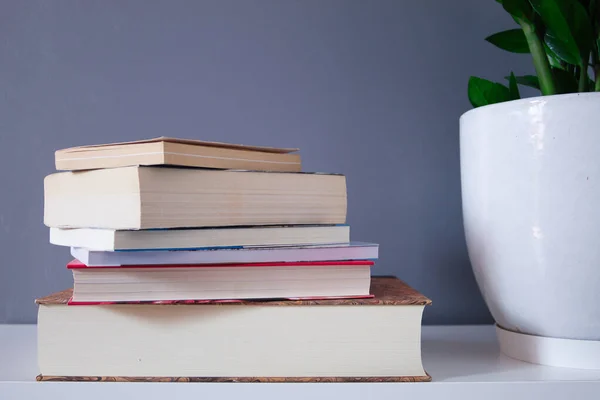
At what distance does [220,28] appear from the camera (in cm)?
87

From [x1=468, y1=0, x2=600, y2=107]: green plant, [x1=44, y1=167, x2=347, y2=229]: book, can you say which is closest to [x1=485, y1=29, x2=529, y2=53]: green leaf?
[x1=468, y1=0, x2=600, y2=107]: green plant

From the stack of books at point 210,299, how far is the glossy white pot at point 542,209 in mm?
131

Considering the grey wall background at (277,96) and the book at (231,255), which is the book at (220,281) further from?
the grey wall background at (277,96)

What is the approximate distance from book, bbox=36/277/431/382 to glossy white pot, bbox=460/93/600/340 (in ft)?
0.42

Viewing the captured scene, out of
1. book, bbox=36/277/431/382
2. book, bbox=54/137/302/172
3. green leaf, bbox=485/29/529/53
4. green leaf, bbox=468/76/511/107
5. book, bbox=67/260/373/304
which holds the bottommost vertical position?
book, bbox=36/277/431/382

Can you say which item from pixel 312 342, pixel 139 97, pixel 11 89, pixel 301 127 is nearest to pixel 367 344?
pixel 312 342

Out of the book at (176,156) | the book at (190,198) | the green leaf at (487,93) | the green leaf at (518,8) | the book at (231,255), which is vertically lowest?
the book at (231,255)

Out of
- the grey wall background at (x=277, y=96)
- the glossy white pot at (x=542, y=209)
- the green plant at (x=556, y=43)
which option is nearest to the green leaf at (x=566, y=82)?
the green plant at (x=556, y=43)

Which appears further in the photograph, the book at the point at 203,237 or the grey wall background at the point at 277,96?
the grey wall background at the point at 277,96

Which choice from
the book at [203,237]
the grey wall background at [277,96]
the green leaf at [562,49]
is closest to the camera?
the book at [203,237]

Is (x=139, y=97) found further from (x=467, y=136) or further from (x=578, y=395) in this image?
(x=578, y=395)

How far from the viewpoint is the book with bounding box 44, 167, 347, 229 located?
18.9 inches

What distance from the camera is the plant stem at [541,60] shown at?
60 cm

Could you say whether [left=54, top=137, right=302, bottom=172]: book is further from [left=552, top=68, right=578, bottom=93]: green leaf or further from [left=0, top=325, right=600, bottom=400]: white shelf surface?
[left=552, top=68, right=578, bottom=93]: green leaf
